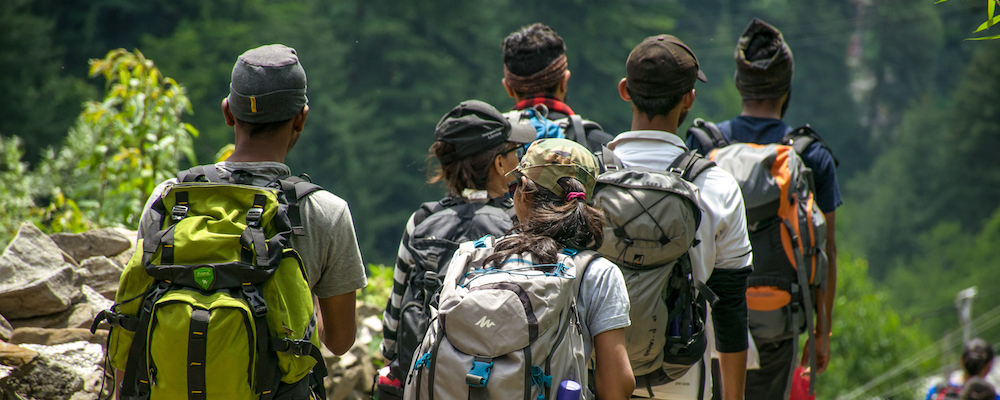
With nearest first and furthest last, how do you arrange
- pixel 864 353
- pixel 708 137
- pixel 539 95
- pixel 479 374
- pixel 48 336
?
1. pixel 479 374
2. pixel 48 336
3. pixel 708 137
4. pixel 539 95
5. pixel 864 353

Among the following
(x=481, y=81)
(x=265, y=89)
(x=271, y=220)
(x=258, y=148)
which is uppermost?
(x=265, y=89)

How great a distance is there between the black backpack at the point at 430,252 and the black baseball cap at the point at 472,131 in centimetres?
19

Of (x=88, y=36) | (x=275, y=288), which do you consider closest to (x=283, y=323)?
(x=275, y=288)

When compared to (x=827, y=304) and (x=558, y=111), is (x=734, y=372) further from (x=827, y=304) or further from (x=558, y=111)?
(x=558, y=111)

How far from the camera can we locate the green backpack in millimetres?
1615

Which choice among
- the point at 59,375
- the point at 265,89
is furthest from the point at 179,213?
the point at 59,375

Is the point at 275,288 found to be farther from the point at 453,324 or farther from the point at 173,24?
the point at 173,24

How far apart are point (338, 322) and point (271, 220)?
38cm

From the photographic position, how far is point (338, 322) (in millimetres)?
1977

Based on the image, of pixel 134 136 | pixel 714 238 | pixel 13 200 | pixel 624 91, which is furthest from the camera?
pixel 13 200

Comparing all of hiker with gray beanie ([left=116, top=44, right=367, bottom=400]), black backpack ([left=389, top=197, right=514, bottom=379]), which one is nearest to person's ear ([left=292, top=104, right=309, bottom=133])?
hiker with gray beanie ([left=116, top=44, right=367, bottom=400])

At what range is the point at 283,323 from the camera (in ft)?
5.57

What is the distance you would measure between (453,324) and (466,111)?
3.48 ft

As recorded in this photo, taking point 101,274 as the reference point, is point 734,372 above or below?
above
